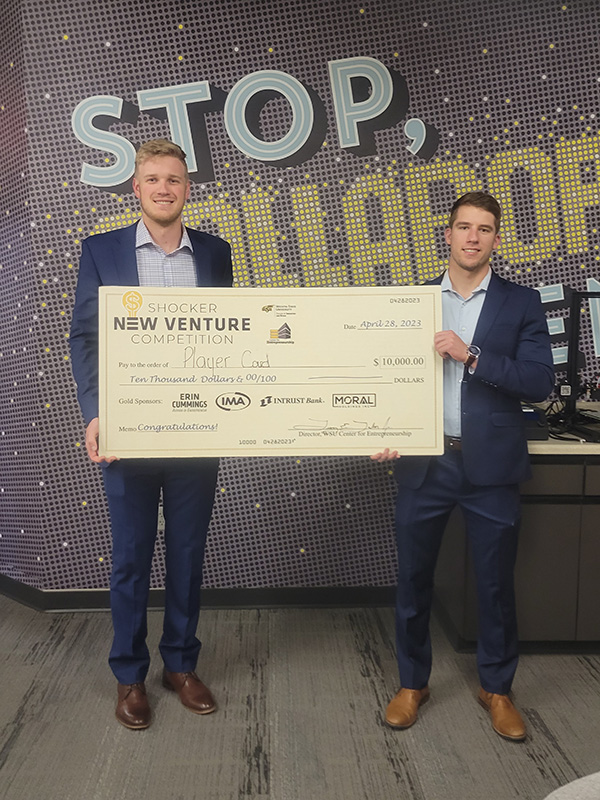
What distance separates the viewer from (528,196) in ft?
10.3

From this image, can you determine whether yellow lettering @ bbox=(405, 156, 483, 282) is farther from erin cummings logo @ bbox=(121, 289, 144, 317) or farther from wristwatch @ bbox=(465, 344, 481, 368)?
erin cummings logo @ bbox=(121, 289, 144, 317)

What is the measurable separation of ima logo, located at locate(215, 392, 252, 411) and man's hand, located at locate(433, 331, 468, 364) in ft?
2.08

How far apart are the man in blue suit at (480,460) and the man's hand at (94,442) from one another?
885 mm

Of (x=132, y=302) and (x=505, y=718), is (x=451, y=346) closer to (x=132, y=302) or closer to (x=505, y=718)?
(x=132, y=302)

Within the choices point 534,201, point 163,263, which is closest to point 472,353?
point 163,263

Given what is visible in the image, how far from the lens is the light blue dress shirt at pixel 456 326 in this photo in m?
2.20

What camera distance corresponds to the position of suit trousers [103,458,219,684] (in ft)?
7.37

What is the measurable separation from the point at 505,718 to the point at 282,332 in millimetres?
1469

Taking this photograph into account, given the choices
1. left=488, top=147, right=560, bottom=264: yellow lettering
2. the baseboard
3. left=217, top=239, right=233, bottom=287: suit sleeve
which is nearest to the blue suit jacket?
left=217, top=239, right=233, bottom=287: suit sleeve

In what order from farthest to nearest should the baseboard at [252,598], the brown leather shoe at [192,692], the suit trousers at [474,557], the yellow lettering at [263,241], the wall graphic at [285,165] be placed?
the baseboard at [252,598] → the yellow lettering at [263,241] → the wall graphic at [285,165] → the brown leather shoe at [192,692] → the suit trousers at [474,557]

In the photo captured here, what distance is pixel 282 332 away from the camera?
7.14 ft

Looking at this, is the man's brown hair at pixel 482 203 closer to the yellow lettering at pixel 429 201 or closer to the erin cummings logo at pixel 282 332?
the erin cummings logo at pixel 282 332

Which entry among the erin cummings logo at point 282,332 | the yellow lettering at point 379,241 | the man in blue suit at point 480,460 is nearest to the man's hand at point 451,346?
the man in blue suit at point 480,460

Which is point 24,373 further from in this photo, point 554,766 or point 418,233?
point 554,766
